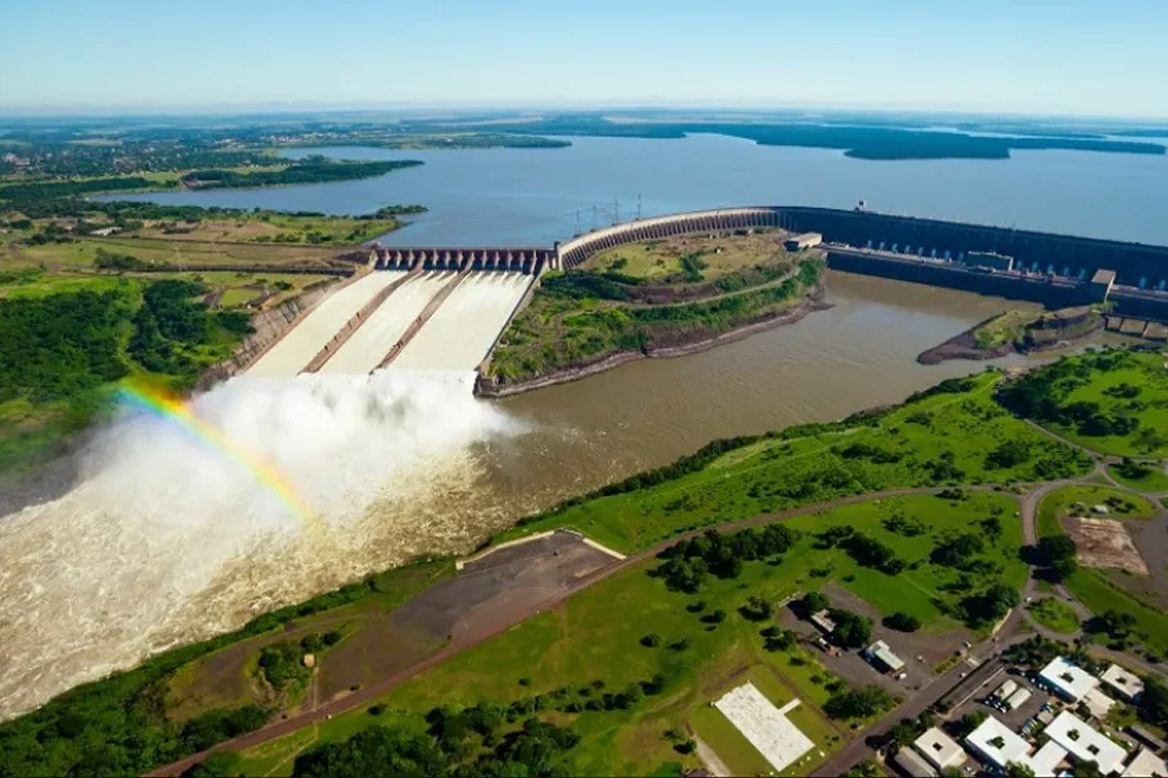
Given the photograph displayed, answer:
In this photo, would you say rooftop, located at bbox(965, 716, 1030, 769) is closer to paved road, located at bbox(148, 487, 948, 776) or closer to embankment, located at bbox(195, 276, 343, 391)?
paved road, located at bbox(148, 487, 948, 776)

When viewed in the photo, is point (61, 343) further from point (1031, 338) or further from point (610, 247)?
point (1031, 338)

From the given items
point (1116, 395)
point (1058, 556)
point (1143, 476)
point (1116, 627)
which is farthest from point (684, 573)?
point (1116, 395)

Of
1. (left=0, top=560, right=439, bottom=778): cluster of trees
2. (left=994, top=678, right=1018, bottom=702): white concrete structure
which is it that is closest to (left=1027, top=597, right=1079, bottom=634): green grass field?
(left=994, top=678, right=1018, bottom=702): white concrete structure

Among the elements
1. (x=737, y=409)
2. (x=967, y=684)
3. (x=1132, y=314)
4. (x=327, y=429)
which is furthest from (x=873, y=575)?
(x=1132, y=314)

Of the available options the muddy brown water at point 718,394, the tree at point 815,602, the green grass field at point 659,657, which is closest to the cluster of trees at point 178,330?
the muddy brown water at point 718,394

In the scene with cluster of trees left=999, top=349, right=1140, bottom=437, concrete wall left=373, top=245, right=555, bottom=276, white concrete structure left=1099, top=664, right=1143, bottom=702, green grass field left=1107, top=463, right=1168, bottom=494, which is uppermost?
concrete wall left=373, top=245, right=555, bottom=276
